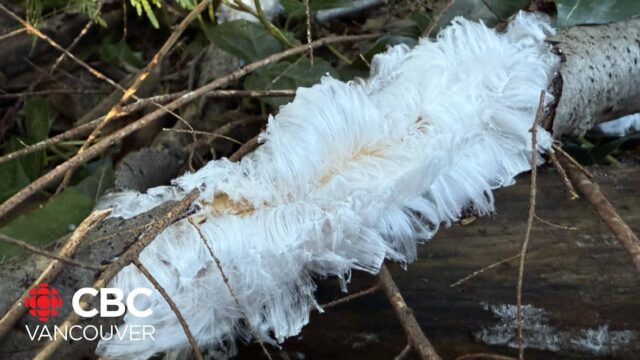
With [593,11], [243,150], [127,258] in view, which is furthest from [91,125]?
[593,11]

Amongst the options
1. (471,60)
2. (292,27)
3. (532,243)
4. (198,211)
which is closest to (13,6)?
(292,27)

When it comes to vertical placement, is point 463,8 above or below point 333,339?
above

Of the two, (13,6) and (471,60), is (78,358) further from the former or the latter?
(13,6)

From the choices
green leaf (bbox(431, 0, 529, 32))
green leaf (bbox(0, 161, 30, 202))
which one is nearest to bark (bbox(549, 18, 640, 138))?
green leaf (bbox(431, 0, 529, 32))

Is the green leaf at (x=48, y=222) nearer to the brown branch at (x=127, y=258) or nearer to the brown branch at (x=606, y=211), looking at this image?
the brown branch at (x=127, y=258)

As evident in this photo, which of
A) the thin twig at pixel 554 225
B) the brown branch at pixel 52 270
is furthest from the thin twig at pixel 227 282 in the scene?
the thin twig at pixel 554 225

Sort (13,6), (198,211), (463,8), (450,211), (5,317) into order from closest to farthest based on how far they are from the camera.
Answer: (5,317) < (198,211) < (450,211) < (463,8) < (13,6)
